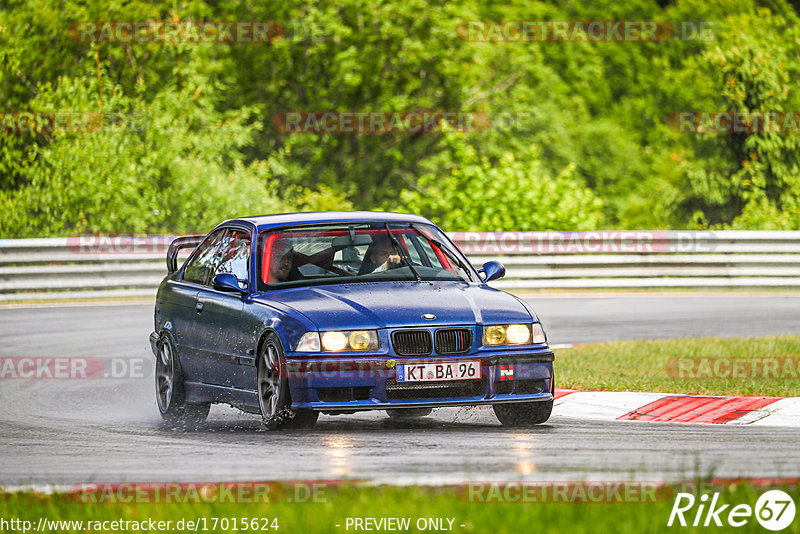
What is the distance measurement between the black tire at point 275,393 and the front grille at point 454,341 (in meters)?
0.92

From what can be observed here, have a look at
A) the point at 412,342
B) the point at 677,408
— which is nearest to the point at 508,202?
the point at 677,408

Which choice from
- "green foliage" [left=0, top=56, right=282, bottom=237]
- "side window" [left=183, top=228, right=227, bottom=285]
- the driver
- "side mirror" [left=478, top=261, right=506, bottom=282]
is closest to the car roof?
the driver

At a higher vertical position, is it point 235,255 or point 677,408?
point 235,255

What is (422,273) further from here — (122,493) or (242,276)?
(122,493)

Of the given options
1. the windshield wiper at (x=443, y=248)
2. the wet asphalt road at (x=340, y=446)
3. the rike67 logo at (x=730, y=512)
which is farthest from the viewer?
the windshield wiper at (x=443, y=248)

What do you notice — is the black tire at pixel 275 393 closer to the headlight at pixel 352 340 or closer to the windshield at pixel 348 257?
the headlight at pixel 352 340

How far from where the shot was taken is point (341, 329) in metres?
9.37

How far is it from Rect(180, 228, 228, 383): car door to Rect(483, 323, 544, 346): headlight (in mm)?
2234

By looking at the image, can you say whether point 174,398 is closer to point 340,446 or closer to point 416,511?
point 340,446

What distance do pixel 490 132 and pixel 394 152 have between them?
2.64 metres

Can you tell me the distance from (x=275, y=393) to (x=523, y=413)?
5.80 feet

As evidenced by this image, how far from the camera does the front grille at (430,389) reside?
934cm

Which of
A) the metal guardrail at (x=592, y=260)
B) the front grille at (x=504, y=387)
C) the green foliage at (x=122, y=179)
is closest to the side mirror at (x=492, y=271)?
the front grille at (x=504, y=387)

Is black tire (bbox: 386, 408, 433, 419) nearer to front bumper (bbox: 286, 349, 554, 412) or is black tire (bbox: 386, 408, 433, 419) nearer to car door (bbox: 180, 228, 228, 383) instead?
car door (bbox: 180, 228, 228, 383)
